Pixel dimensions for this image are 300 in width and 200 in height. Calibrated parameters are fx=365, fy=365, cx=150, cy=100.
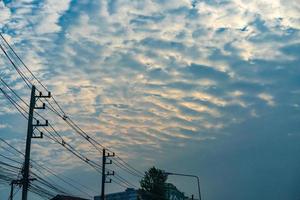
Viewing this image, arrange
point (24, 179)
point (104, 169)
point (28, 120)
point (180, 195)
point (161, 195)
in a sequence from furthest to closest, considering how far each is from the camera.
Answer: point (180, 195) < point (161, 195) < point (104, 169) < point (28, 120) < point (24, 179)

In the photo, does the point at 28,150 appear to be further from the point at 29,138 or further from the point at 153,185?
the point at 153,185

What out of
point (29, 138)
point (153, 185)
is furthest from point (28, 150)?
point (153, 185)

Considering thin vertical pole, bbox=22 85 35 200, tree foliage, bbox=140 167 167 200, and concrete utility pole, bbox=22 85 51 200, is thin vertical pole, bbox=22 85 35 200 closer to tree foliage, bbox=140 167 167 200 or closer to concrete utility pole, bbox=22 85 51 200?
concrete utility pole, bbox=22 85 51 200

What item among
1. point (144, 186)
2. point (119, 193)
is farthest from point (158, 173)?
point (119, 193)

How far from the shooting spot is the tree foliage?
73.0 m

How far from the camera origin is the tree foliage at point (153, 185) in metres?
73.0

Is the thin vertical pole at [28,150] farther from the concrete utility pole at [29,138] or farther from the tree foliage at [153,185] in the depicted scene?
the tree foliage at [153,185]

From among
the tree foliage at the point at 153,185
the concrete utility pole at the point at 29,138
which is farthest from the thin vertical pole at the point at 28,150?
the tree foliage at the point at 153,185

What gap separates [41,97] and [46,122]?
2.07 metres

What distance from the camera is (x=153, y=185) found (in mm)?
74938

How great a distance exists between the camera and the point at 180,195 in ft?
326

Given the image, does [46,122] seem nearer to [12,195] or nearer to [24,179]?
[24,179]

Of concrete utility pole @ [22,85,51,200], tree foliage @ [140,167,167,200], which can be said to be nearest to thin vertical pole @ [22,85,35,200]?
concrete utility pole @ [22,85,51,200]

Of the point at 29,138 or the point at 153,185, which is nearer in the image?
the point at 29,138
